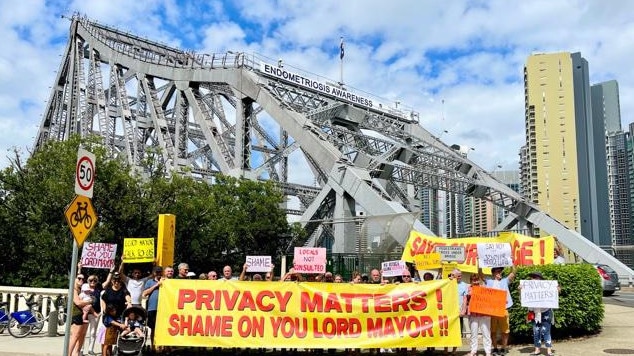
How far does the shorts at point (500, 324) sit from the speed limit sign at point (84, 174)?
7.66m

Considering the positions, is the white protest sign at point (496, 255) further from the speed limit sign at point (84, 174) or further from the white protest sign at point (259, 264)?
the speed limit sign at point (84, 174)

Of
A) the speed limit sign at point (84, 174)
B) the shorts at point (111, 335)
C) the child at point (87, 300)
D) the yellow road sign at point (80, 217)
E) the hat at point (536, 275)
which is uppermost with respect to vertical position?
the speed limit sign at point (84, 174)

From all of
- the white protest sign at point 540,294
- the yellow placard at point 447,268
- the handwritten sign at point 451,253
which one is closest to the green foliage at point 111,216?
the yellow placard at point 447,268

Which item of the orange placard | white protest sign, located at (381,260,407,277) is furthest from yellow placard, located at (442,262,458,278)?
the orange placard

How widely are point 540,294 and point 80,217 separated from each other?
8.21 metres

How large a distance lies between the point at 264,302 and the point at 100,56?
1987 inches

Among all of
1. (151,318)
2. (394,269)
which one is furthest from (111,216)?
(394,269)

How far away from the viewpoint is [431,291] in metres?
11.2

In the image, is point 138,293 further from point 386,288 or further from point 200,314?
point 386,288

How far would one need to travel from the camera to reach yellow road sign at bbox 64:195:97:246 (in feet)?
24.6

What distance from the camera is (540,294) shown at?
36.4ft

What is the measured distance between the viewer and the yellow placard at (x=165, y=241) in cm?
1541

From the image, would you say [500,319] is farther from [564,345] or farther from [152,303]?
[152,303]

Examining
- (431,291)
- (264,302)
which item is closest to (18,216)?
(264,302)
